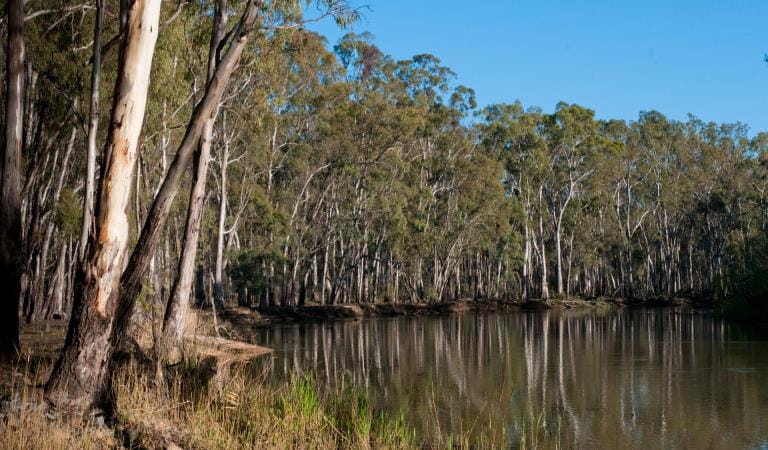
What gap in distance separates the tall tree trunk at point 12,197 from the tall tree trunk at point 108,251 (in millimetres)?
1874

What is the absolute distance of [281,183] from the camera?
32.3 metres

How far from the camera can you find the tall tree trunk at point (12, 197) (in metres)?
7.05

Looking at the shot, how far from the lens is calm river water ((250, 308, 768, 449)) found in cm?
784

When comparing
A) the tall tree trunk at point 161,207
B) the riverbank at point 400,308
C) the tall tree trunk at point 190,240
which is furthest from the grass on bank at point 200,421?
Result: the riverbank at point 400,308

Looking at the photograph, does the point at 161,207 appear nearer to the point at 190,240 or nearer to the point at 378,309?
the point at 190,240

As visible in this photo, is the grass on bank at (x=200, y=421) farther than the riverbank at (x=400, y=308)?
No

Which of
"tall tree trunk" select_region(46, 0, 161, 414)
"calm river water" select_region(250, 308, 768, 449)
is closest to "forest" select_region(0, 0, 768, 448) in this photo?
"tall tree trunk" select_region(46, 0, 161, 414)

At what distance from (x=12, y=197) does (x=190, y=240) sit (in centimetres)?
263

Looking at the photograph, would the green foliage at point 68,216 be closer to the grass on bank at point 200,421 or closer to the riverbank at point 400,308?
the riverbank at point 400,308

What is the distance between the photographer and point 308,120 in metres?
29.8

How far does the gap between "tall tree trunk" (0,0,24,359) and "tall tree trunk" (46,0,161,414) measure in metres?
1.87

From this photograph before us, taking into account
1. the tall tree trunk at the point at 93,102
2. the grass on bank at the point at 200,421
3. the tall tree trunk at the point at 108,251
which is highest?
the tall tree trunk at the point at 93,102

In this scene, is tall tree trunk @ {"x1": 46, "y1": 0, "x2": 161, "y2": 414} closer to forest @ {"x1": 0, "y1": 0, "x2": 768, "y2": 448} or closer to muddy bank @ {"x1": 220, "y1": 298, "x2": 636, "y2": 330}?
forest @ {"x1": 0, "y1": 0, "x2": 768, "y2": 448}

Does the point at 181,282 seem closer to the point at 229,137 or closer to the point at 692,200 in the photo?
the point at 229,137
